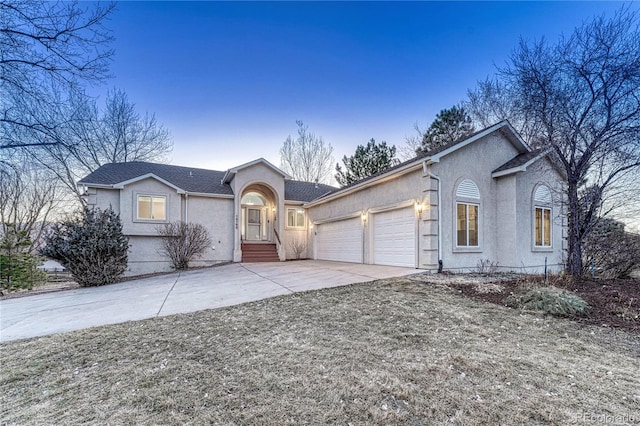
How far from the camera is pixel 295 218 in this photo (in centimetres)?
1928

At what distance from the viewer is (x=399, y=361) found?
382cm

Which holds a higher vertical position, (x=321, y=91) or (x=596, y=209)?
(x=321, y=91)

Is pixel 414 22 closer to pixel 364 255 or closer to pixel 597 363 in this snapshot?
pixel 364 255

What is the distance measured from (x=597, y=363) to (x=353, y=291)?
14.6 ft

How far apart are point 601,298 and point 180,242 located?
598 inches

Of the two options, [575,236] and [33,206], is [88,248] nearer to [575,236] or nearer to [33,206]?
[33,206]

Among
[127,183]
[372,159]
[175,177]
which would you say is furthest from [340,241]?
[372,159]

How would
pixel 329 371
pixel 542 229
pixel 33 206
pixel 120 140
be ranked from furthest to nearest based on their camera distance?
pixel 120 140 → pixel 33 206 → pixel 542 229 → pixel 329 371

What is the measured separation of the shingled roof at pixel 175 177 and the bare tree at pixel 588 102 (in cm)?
1291

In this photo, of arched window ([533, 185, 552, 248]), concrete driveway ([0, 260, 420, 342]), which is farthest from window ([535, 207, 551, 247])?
concrete driveway ([0, 260, 420, 342])

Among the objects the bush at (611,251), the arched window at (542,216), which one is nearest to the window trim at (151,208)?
the arched window at (542,216)

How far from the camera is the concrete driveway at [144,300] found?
6.08m

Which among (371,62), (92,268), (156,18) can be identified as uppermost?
(371,62)

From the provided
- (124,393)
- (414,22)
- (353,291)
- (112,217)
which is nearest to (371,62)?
(414,22)
